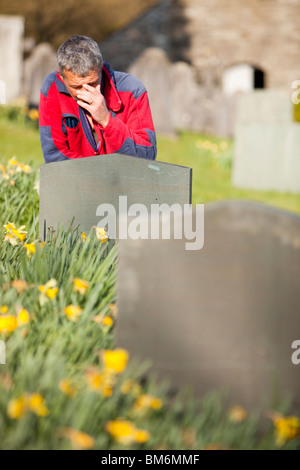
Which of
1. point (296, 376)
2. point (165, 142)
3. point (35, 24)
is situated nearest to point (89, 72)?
point (296, 376)

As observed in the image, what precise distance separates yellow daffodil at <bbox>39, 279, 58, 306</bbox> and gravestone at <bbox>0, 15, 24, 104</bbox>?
9.10 metres

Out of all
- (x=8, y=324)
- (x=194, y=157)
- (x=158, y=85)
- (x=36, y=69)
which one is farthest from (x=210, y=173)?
(x=8, y=324)

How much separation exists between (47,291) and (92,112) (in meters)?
1.11

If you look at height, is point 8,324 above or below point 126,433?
above

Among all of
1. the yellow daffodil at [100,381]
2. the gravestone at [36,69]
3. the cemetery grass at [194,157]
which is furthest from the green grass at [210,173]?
the yellow daffodil at [100,381]

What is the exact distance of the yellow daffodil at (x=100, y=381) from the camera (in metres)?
1.71

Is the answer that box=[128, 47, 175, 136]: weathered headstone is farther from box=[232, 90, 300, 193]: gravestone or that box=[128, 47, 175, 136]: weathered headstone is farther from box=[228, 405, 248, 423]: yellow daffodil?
box=[228, 405, 248, 423]: yellow daffodil

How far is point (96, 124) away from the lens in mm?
3219

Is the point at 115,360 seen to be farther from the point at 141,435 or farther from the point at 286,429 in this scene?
the point at 286,429

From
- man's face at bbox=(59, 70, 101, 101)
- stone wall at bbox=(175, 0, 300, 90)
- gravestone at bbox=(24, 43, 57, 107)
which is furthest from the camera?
stone wall at bbox=(175, 0, 300, 90)

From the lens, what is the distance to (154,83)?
37.3 ft


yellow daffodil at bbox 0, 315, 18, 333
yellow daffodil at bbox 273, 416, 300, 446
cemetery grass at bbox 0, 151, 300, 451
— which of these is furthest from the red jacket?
yellow daffodil at bbox 273, 416, 300, 446

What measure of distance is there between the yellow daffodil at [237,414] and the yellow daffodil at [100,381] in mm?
360

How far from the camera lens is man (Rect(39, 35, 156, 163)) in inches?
116
